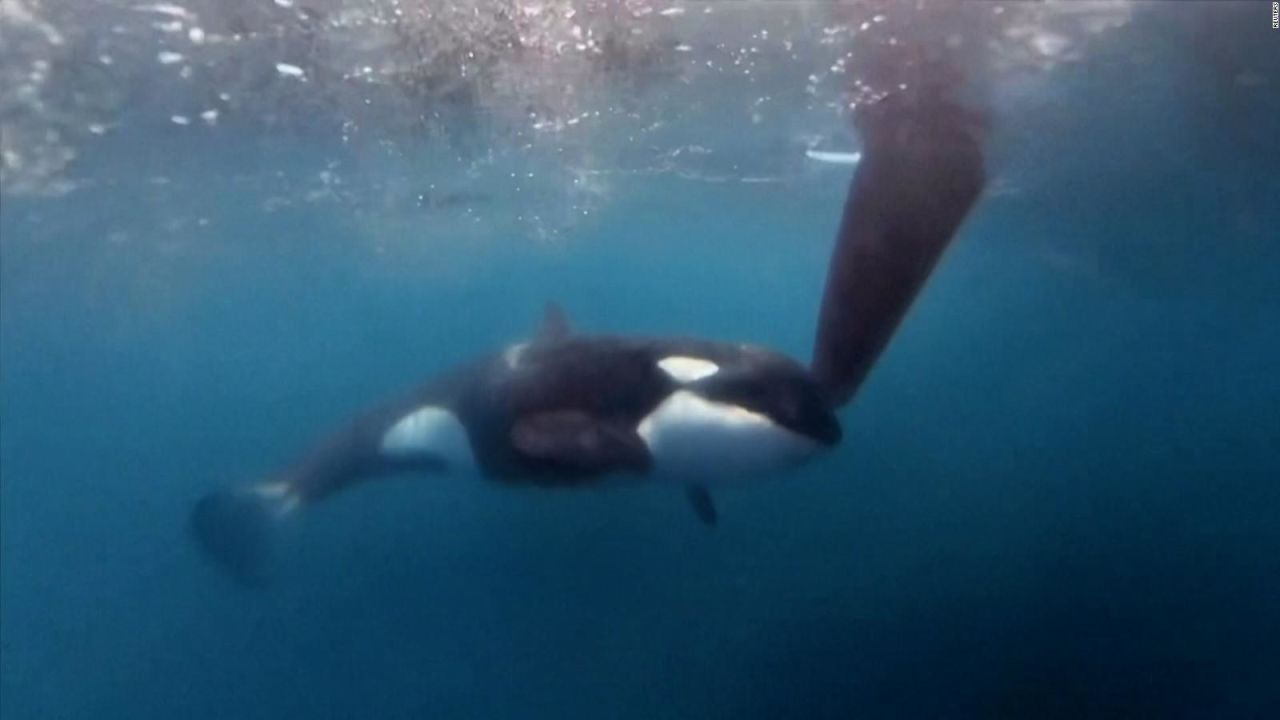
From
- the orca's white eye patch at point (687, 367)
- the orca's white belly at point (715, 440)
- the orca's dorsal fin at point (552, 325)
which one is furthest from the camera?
the orca's dorsal fin at point (552, 325)

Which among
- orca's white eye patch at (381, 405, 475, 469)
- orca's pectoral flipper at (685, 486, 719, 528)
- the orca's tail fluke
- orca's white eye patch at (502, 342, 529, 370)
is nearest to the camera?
orca's white eye patch at (502, 342, 529, 370)

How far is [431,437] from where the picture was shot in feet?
38.3

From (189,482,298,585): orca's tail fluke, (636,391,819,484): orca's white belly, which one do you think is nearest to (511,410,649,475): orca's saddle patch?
(636,391,819,484): orca's white belly

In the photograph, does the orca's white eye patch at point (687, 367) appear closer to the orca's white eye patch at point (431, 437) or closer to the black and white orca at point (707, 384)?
the black and white orca at point (707, 384)

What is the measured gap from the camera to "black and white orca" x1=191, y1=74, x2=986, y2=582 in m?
7.30

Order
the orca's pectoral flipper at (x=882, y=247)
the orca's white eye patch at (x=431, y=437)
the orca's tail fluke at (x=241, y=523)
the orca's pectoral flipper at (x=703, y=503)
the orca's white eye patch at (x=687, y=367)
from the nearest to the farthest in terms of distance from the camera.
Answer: the orca's pectoral flipper at (x=882, y=247), the orca's white eye patch at (x=687, y=367), the orca's pectoral flipper at (x=703, y=503), the orca's white eye patch at (x=431, y=437), the orca's tail fluke at (x=241, y=523)

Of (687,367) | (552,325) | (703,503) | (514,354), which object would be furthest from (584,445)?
(703,503)

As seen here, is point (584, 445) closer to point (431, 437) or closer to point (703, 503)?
point (703, 503)

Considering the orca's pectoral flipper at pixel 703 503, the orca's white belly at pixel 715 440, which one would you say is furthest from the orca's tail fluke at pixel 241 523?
the orca's white belly at pixel 715 440

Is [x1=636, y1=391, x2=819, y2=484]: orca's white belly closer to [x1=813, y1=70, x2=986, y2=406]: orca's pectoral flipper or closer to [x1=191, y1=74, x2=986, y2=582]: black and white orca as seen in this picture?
[x1=191, y1=74, x2=986, y2=582]: black and white orca

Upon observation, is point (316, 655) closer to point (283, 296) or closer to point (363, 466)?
point (363, 466)

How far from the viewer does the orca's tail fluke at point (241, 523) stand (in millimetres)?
13469

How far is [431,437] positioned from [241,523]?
3.35 m

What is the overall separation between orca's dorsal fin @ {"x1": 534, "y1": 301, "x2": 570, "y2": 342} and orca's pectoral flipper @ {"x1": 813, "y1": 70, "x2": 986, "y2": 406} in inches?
122
